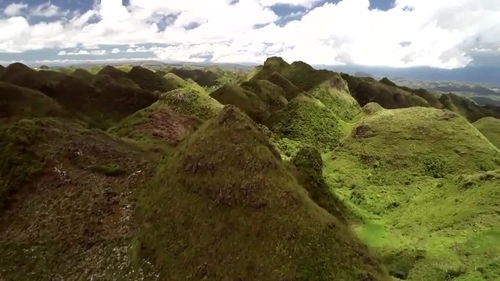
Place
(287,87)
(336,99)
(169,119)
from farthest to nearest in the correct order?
(336,99)
(287,87)
(169,119)

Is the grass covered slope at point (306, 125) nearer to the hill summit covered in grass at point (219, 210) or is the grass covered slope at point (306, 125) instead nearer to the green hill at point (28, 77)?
the hill summit covered in grass at point (219, 210)

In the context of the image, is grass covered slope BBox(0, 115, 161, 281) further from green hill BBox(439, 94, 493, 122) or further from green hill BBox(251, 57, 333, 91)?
green hill BBox(439, 94, 493, 122)

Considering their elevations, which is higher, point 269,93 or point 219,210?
point 219,210

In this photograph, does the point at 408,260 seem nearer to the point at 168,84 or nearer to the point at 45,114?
the point at 45,114

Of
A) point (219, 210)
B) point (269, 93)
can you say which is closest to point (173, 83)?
point (269, 93)

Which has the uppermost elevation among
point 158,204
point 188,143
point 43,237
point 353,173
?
point 188,143

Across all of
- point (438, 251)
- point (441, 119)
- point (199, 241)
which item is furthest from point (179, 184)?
point (441, 119)

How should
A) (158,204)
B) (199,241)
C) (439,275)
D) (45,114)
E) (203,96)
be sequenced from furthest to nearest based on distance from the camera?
(203,96) → (45,114) → (439,275) → (158,204) → (199,241)

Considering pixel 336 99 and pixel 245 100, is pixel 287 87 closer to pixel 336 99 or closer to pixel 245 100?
pixel 336 99
